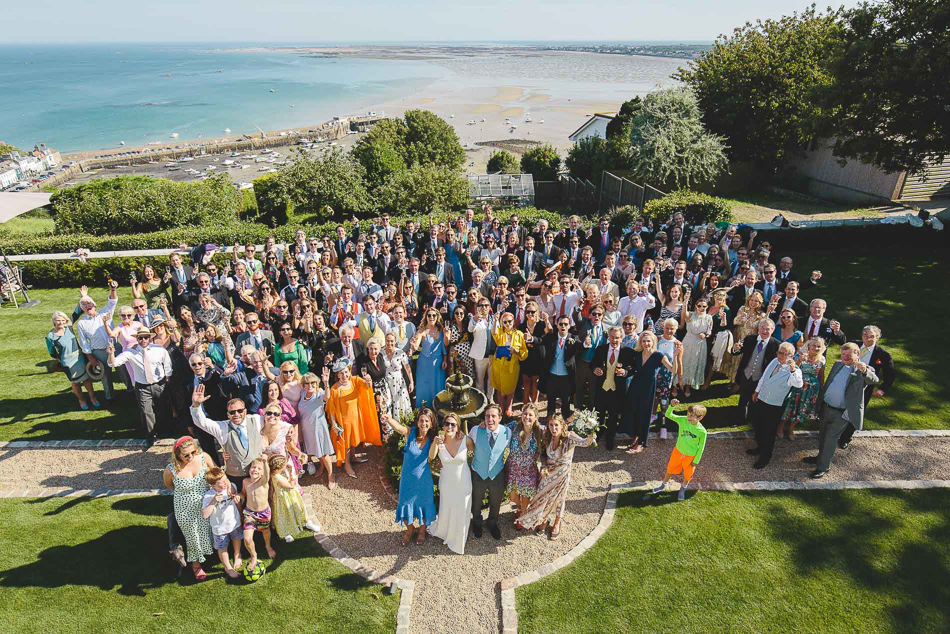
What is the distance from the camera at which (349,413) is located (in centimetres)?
Result: 778

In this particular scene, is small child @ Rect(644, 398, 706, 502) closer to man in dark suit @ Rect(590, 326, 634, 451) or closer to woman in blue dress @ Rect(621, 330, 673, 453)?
woman in blue dress @ Rect(621, 330, 673, 453)

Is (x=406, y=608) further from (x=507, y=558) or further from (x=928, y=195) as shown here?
(x=928, y=195)

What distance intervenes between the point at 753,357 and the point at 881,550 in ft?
9.86

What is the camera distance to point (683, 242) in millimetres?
13875

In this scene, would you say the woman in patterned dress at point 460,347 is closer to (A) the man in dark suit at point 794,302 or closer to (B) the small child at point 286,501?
(B) the small child at point 286,501

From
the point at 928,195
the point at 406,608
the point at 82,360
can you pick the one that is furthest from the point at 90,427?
the point at 928,195

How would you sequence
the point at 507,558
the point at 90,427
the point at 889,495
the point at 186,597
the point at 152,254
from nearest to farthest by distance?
the point at 186,597 < the point at 507,558 < the point at 889,495 < the point at 90,427 < the point at 152,254

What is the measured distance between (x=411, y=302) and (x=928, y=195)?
1065 inches

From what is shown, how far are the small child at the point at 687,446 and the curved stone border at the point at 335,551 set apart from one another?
366cm

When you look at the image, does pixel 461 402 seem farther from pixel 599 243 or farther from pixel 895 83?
pixel 895 83

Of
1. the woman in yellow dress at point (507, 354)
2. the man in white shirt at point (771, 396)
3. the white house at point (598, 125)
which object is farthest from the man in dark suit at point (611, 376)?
the white house at point (598, 125)

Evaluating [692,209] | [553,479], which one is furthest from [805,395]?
[692,209]

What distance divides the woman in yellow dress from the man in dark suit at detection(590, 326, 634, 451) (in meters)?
1.21

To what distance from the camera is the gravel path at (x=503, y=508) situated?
21.1 ft
